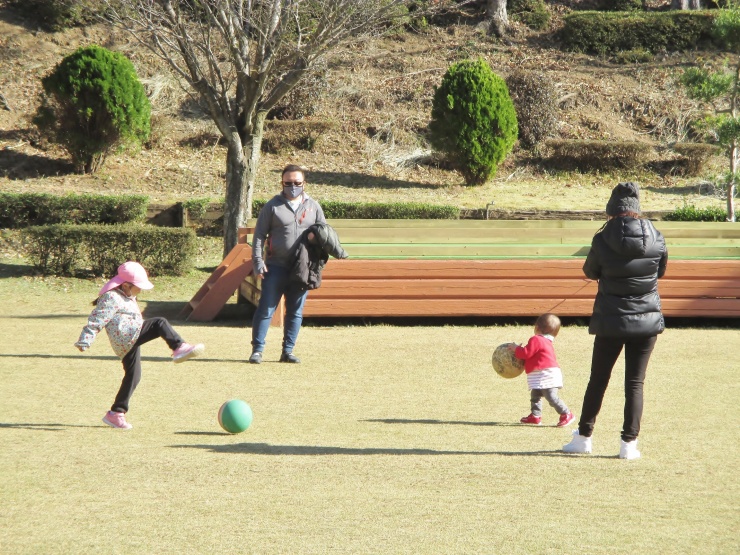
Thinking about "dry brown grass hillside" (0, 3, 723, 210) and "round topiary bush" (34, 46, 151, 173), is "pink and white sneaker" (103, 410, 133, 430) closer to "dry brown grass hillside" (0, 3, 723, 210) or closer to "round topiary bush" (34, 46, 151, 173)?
"dry brown grass hillside" (0, 3, 723, 210)

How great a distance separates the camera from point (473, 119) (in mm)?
22156

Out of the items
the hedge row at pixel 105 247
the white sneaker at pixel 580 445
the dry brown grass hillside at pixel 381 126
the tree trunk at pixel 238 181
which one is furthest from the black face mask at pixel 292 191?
the dry brown grass hillside at pixel 381 126

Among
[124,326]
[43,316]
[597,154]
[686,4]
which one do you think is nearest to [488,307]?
[43,316]

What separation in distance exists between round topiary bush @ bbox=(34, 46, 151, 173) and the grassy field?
34.8 feet

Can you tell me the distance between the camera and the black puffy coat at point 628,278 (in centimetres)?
586

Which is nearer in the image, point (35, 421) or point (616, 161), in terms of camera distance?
point (35, 421)

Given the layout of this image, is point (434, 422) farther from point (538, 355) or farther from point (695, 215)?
point (695, 215)

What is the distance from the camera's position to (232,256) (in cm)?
1220

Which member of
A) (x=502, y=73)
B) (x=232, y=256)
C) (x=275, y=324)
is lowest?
(x=275, y=324)

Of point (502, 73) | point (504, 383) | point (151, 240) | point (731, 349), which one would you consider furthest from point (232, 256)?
point (502, 73)

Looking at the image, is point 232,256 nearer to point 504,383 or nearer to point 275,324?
point 275,324

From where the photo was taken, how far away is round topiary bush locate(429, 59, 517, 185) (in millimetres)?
22125

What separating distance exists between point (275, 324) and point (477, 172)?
11.9 metres

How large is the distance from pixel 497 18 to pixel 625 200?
88.4 ft
